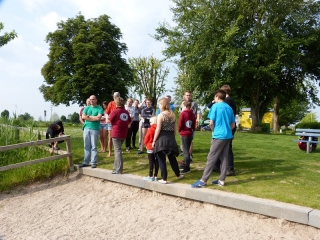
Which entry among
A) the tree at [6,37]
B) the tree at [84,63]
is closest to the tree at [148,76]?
the tree at [84,63]

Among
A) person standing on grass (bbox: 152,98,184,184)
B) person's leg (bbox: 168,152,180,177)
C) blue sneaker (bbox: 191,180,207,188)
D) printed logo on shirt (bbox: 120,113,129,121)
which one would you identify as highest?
printed logo on shirt (bbox: 120,113,129,121)

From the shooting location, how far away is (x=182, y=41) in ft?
91.8

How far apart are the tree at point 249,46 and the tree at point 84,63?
12.6 m

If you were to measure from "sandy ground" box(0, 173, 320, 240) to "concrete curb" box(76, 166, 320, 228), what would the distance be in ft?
0.36

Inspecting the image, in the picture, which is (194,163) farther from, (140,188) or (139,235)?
(139,235)

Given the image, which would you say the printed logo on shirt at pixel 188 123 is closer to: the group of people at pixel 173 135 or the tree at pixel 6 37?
the group of people at pixel 173 135

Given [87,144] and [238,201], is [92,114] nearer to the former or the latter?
[87,144]

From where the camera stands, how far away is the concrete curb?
4.57 metres

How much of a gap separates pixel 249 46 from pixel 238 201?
21.9 metres

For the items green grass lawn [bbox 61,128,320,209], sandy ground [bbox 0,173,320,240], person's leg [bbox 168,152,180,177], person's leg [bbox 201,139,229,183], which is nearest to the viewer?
sandy ground [bbox 0,173,320,240]

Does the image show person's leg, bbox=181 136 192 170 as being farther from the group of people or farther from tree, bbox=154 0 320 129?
tree, bbox=154 0 320 129

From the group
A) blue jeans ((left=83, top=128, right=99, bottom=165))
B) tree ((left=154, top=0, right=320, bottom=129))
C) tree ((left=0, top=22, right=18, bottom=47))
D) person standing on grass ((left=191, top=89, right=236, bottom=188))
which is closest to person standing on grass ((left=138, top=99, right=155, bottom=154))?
blue jeans ((left=83, top=128, right=99, bottom=165))

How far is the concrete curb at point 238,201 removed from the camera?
4574 millimetres

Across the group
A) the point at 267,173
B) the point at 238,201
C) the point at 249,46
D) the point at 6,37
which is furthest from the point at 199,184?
the point at 249,46
